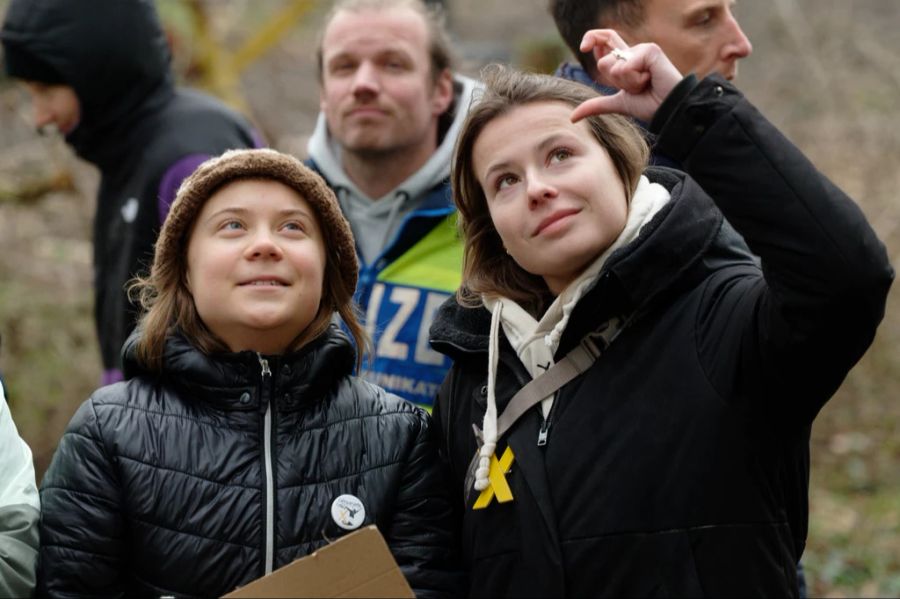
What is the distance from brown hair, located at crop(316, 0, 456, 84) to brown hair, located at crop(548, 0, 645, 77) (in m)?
0.78

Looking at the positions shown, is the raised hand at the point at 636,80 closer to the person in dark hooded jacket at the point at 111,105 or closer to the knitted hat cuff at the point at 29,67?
the person in dark hooded jacket at the point at 111,105

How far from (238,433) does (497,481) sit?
614mm

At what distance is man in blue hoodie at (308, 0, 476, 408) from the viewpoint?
4047 millimetres

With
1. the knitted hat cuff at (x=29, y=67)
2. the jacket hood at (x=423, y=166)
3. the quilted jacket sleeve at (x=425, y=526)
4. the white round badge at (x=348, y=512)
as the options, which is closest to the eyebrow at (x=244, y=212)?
the quilted jacket sleeve at (x=425, y=526)

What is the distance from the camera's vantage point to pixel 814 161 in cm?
888

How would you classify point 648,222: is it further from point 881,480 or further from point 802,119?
point 802,119

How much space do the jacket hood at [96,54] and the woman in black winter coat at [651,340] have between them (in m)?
2.58

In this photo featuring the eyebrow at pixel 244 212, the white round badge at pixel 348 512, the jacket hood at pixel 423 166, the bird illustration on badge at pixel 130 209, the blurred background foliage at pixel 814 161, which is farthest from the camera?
the blurred background foliage at pixel 814 161

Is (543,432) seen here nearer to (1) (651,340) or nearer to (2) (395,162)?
(1) (651,340)

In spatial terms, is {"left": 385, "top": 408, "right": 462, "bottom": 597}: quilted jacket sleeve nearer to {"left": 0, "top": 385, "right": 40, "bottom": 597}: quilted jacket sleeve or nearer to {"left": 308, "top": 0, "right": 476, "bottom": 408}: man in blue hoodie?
{"left": 0, "top": 385, "right": 40, "bottom": 597}: quilted jacket sleeve

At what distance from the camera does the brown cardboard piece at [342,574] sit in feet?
7.60

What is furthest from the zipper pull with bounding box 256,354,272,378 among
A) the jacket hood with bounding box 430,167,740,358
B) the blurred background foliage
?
the blurred background foliage

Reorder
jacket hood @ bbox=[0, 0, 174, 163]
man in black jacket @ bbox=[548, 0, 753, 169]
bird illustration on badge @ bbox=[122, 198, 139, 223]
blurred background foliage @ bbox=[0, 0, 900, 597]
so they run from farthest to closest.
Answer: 1. blurred background foliage @ bbox=[0, 0, 900, 597]
2. jacket hood @ bbox=[0, 0, 174, 163]
3. bird illustration on badge @ bbox=[122, 198, 139, 223]
4. man in black jacket @ bbox=[548, 0, 753, 169]

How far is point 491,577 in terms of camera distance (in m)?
2.65
